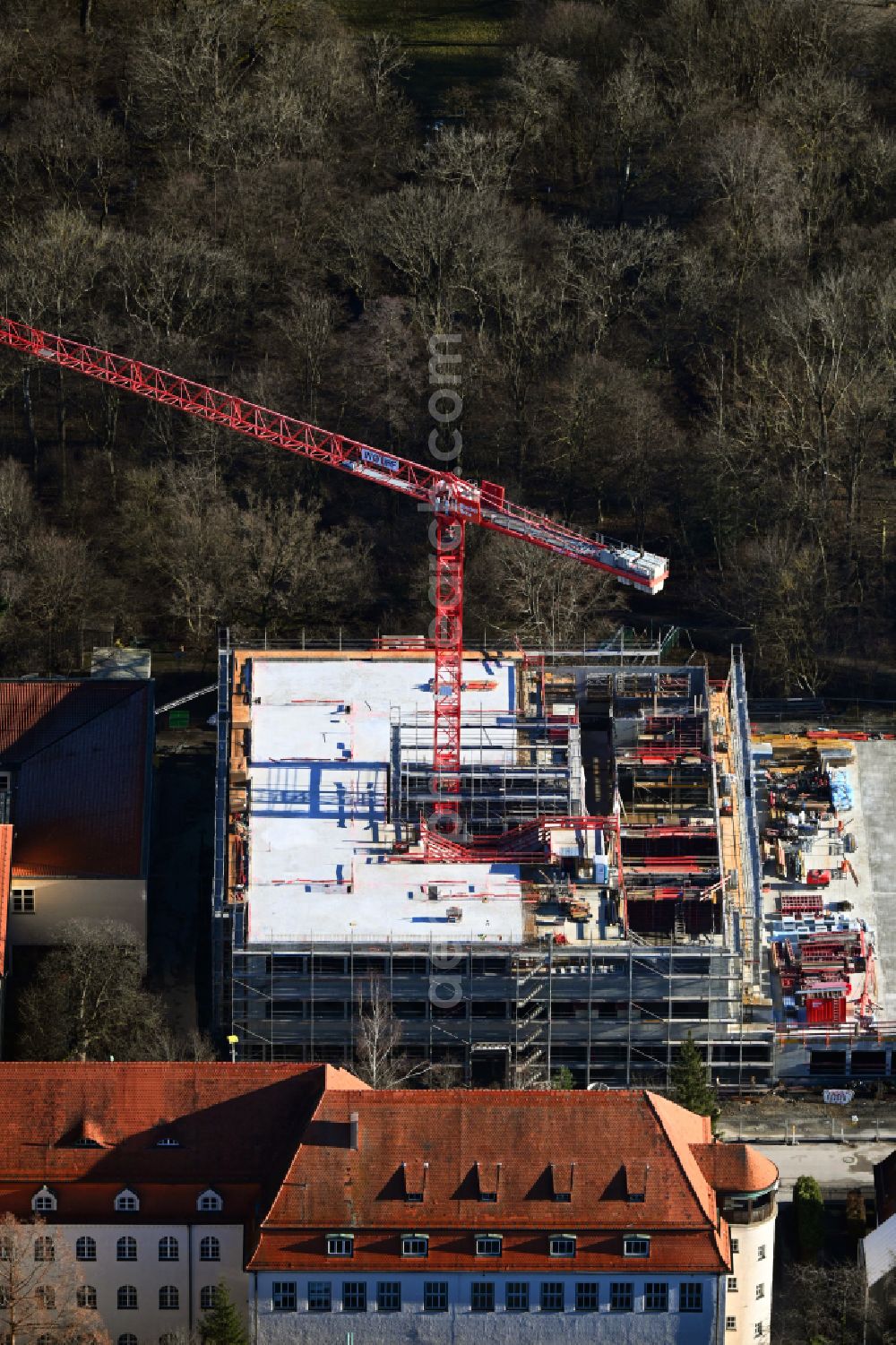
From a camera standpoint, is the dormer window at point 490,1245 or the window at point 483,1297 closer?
the dormer window at point 490,1245

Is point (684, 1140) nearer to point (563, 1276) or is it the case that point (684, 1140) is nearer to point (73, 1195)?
point (563, 1276)

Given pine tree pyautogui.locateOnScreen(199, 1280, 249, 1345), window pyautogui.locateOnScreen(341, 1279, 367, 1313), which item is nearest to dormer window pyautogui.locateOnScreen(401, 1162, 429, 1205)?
window pyautogui.locateOnScreen(341, 1279, 367, 1313)

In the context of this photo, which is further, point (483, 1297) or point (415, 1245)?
point (483, 1297)

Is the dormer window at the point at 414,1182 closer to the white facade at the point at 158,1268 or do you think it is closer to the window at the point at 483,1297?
the window at the point at 483,1297

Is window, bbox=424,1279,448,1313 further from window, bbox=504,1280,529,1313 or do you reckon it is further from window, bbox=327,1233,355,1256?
window, bbox=327,1233,355,1256

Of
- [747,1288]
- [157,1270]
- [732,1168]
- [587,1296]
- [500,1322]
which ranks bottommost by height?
[500,1322]

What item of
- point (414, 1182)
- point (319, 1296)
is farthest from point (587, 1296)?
point (319, 1296)

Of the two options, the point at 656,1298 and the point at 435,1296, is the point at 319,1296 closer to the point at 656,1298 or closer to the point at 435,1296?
the point at 435,1296

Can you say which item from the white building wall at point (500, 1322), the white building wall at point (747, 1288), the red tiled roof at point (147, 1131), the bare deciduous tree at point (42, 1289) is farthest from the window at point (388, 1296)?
the white building wall at point (747, 1288)
